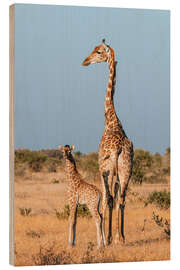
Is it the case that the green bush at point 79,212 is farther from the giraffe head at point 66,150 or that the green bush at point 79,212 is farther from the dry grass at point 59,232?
the giraffe head at point 66,150

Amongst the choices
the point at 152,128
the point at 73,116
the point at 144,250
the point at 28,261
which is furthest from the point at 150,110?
the point at 28,261

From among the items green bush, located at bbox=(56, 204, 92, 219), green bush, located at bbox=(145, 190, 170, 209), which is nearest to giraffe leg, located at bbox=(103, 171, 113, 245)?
green bush, located at bbox=(56, 204, 92, 219)

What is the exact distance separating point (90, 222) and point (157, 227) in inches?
54.0

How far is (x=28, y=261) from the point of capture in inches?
469

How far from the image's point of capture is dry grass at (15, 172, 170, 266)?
471 inches

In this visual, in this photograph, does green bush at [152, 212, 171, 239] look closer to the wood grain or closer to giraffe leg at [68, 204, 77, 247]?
giraffe leg at [68, 204, 77, 247]

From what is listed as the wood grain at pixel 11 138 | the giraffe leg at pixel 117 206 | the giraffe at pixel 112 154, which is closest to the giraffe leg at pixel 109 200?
the giraffe at pixel 112 154

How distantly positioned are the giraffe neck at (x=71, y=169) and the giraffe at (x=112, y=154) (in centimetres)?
49

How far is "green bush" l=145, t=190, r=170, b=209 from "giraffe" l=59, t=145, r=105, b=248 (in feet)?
3.88

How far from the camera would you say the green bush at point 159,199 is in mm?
13117

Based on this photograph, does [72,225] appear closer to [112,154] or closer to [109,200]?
[109,200]

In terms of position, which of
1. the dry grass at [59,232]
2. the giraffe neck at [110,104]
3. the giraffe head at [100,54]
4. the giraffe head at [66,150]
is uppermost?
the giraffe head at [100,54]

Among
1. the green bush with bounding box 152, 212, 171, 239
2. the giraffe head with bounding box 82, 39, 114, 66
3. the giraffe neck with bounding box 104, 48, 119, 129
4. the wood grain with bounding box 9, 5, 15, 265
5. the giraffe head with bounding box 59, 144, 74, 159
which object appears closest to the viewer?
the wood grain with bounding box 9, 5, 15, 265

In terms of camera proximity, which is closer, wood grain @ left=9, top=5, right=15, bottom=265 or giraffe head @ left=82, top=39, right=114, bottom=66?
wood grain @ left=9, top=5, right=15, bottom=265
